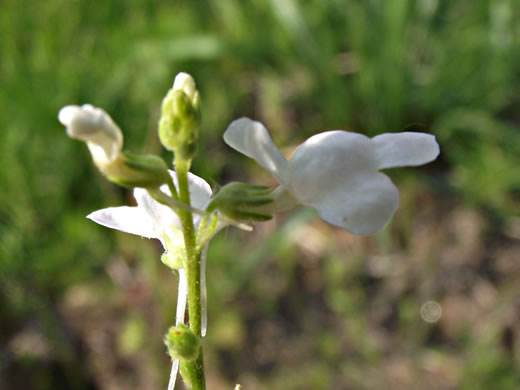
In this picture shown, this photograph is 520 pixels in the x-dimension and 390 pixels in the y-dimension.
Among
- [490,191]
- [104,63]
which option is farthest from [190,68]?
[490,191]

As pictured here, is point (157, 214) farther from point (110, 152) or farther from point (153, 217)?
point (110, 152)

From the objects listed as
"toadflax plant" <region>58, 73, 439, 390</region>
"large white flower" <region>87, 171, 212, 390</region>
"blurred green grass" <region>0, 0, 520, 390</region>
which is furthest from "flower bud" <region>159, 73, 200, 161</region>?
"blurred green grass" <region>0, 0, 520, 390</region>

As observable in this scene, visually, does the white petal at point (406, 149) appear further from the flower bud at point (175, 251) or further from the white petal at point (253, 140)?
the flower bud at point (175, 251)

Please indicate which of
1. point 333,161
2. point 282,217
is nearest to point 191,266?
point 333,161

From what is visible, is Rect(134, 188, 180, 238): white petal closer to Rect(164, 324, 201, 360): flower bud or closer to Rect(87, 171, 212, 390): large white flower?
Rect(87, 171, 212, 390): large white flower

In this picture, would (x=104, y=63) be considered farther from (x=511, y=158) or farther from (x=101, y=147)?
(x=101, y=147)
